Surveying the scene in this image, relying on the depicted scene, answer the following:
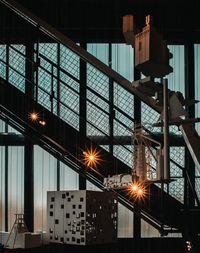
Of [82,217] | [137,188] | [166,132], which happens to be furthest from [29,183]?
[166,132]

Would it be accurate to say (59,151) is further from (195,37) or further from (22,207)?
(195,37)

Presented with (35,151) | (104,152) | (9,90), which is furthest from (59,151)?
(35,151)

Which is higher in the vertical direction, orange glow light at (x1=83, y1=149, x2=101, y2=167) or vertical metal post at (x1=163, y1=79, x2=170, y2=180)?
orange glow light at (x1=83, y1=149, x2=101, y2=167)

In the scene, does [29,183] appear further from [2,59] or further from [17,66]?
[2,59]

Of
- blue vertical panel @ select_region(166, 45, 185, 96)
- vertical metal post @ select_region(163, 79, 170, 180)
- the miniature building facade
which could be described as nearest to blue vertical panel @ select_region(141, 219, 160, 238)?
blue vertical panel @ select_region(166, 45, 185, 96)

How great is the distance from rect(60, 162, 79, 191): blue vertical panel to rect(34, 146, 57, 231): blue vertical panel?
142 mm

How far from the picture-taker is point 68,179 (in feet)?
35.0

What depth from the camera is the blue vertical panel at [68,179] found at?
10641 mm

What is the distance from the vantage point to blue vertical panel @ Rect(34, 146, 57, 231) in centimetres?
1060

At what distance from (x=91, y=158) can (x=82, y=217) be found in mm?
1283

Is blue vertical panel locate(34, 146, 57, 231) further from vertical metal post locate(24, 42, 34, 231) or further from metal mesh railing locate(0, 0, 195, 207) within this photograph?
metal mesh railing locate(0, 0, 195, 207)

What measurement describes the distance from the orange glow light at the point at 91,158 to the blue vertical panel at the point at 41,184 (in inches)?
94.4

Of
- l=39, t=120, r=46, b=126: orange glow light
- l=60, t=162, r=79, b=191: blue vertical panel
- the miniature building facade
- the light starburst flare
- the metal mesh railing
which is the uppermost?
the metal mesh railing

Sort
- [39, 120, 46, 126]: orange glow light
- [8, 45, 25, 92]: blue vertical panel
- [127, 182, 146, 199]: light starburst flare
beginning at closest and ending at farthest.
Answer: [127, 182, 146, 199]: light starburst flare → [39, 120, 46, 126]: orange glow light → [8, 45, 25, 92]: blue vertical panel
